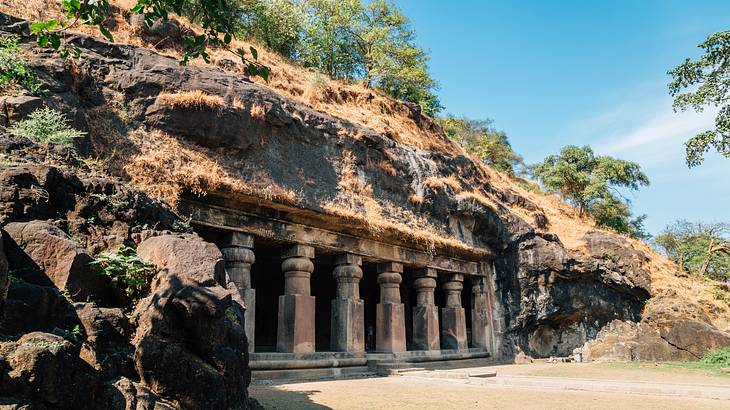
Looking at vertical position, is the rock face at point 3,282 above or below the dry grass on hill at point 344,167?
below

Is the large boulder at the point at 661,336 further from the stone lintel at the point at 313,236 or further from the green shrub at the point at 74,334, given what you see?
the green shrub at the point at 74,334

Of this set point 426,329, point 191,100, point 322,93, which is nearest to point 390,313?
point 426,329

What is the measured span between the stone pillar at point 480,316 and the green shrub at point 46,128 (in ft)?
42.1

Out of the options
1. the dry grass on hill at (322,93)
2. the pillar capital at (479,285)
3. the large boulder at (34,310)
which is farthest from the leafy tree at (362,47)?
the large boulder at (34,310)

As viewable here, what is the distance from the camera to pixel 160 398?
4113 mm

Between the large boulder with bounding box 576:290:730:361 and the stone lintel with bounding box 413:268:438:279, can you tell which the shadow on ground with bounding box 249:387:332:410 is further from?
the large boulder with bounding box 576:290:730:361

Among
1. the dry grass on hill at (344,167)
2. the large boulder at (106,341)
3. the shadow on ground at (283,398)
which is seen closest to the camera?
the large boulder at (106,341)

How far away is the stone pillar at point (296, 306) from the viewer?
452 inches

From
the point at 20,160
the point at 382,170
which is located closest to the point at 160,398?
the point at 20,160

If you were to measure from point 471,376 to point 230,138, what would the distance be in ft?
22.1

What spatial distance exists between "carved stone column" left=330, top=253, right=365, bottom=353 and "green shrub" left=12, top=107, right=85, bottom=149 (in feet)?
22.7

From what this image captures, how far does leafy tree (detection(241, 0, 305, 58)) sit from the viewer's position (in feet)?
64.6

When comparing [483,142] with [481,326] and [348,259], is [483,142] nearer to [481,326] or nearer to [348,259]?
[481,326]

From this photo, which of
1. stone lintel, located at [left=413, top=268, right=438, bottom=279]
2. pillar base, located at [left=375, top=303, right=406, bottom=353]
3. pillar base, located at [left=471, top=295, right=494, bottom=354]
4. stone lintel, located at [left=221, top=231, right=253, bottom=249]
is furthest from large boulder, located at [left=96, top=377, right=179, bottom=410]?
pillar base, located at [left=471, top=295, right=494, bottom=354]
